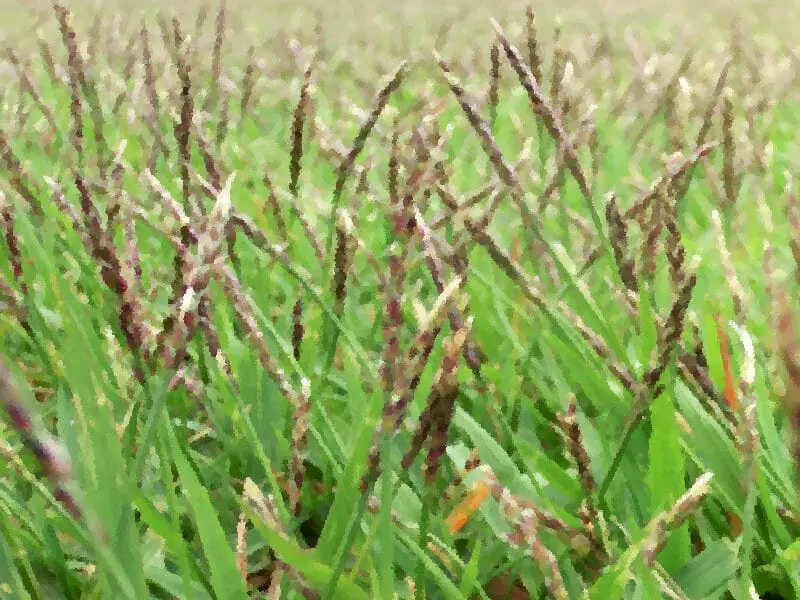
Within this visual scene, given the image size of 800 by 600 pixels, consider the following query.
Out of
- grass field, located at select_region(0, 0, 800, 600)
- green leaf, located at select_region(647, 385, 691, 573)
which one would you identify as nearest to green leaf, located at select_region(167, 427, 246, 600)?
Result: grass field, located at select_region(0, 0, 800, 600)

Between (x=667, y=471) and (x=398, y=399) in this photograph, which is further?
(x=667, y=471)

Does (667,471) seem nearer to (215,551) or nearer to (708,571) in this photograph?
(708,571)

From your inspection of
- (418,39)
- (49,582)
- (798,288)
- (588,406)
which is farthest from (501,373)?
(418,39)

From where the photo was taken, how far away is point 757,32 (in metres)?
4.79

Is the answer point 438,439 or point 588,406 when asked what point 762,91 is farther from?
point 438,439

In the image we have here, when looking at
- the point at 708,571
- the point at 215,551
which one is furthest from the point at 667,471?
the point at 215,551

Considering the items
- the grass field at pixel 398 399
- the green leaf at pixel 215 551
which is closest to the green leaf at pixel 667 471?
the grass field at pixel 398 399

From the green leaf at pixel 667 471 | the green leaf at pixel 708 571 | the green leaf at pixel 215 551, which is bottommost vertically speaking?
the green leaf at pixel 708 571

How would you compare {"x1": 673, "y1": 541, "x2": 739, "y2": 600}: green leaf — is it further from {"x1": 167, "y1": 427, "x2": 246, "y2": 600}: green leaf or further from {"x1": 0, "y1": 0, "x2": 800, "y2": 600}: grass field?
{"x1": 167, "y1": 427, "x2": 246, "y2": 600}: green leaf

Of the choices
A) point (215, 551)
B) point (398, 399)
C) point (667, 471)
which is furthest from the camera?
point (667, 471)

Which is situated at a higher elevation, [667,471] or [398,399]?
[398,399]

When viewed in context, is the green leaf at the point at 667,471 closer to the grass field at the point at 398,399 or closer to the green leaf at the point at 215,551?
the grass field at the point at 398,399

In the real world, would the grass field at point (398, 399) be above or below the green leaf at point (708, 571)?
above

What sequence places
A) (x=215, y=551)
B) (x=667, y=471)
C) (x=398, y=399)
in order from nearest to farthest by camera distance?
(x=398, y=399)
(x=215, y=551)
(x=667, y=471)
